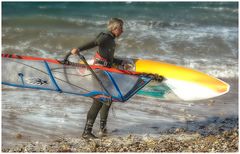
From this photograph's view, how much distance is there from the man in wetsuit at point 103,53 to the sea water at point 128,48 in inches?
8.9

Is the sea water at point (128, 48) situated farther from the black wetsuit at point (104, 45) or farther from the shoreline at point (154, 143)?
the black wetsuit at point (104, 45)

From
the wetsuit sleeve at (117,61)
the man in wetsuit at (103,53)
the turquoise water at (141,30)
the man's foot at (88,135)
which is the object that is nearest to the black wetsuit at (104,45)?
the man in wetsuit at (103,53)

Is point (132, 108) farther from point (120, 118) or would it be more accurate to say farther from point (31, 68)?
point (31, 68)

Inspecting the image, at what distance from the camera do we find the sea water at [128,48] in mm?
7078

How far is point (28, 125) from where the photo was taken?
6891 millimetres

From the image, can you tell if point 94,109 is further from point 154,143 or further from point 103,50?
point 154,143

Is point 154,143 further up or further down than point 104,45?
further down

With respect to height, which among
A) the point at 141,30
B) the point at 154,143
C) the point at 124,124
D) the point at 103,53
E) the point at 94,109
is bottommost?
the point at 141,30

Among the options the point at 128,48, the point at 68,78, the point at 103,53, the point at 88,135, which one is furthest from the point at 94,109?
the point at 128,48

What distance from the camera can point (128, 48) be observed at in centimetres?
1390

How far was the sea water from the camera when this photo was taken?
7078 millimetres

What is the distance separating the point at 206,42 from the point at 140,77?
357 inches

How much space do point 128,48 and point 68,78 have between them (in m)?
7.34

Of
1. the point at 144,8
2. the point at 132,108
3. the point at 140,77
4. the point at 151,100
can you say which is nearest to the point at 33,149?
the point at 140,77
